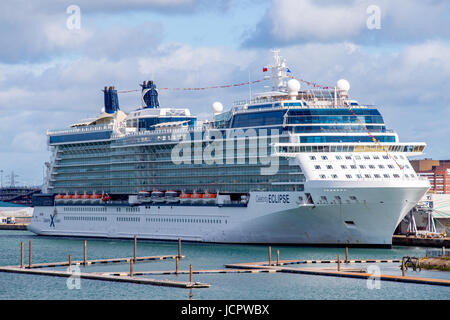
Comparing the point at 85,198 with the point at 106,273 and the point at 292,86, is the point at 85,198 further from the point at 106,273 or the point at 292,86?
the point at 106,273

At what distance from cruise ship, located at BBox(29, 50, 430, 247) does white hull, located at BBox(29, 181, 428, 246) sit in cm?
9

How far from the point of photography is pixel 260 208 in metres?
71.5

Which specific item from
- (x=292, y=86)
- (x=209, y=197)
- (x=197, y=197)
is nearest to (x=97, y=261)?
(x=209, y=197)

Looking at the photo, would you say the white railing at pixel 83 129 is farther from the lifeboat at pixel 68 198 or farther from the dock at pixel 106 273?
the dock at pixel 106 273

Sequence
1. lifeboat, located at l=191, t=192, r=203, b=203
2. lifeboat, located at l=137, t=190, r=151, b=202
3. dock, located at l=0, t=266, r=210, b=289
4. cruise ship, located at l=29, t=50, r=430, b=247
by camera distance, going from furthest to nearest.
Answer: lifeboat, located at l=137, t=190, r=151, b=202
lifeboat, located at l=191, t=192, r=203, b=203
cruise ship, located at l=29, t=50, r=430, b=247
dock, located at l=0, t=266, r=210, b=289

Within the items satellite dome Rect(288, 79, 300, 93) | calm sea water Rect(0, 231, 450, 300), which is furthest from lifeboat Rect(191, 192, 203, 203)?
satellite dome Rect(288, 79, 300, 93)

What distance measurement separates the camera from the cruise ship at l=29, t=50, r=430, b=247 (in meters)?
68.0

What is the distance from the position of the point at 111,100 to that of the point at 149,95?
18.5ft

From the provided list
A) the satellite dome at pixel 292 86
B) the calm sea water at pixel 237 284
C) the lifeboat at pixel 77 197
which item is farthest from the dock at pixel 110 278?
the lifeboat at pixel 77 197

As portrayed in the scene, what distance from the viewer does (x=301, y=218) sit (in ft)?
227

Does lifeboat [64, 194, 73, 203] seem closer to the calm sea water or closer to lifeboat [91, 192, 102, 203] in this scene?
lifeboat [91, 192, 102, 203]

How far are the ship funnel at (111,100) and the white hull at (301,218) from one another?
18767 mm

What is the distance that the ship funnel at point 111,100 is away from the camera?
322 feet
